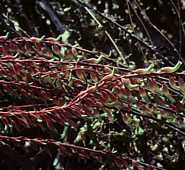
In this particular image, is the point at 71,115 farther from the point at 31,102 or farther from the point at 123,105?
the point at 31,102

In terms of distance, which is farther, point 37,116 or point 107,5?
point 107,5

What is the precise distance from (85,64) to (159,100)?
0.14 m

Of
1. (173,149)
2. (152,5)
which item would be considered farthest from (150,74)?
(152,5)

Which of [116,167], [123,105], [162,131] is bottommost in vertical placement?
[162,131]

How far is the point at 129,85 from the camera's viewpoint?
0.73m

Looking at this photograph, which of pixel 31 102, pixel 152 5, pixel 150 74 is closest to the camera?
pixel 150 74

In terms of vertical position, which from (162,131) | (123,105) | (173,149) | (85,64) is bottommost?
(173,149)

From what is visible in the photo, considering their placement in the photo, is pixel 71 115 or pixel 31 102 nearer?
pixel 71 115

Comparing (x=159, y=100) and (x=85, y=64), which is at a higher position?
(x=85, y=64)

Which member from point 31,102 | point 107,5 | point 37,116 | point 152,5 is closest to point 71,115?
point 37,116

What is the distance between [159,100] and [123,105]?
99 millimetres

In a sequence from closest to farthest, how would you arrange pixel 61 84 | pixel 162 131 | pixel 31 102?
pixel 61 84, pixel 31 102, pixel 162 131

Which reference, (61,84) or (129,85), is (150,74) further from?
(61,84)

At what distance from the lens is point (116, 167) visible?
3.73 feet
